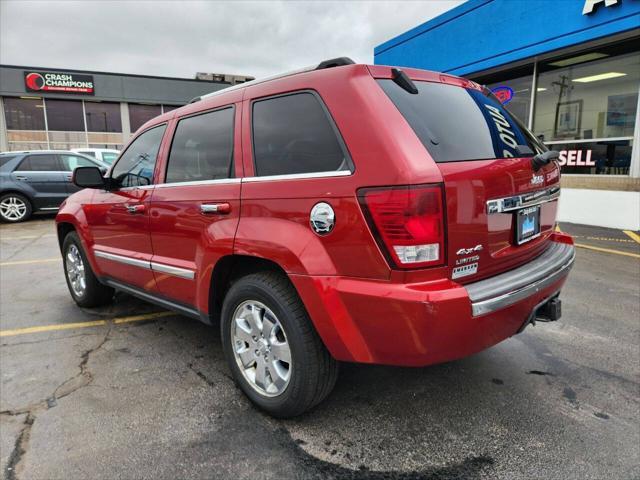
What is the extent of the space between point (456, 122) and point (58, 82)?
90.5 feet

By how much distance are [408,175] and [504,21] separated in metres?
11.2

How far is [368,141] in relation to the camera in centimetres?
205

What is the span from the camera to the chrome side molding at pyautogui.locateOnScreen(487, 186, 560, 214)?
2221mm

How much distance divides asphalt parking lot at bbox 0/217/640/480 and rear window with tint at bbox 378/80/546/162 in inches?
57.9

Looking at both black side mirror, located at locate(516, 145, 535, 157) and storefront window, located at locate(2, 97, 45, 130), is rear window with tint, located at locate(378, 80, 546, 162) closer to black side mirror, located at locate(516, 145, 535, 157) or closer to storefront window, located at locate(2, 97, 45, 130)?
black side mirror, located at locate(516, 145, 535, 157)

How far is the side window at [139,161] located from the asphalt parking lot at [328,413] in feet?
4.37

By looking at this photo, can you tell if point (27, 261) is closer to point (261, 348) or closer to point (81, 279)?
point (81, 279)

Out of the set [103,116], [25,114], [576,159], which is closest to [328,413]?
[576,159]

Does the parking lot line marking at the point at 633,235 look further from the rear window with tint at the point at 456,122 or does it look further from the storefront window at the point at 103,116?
the storefront window at the point at 103,116

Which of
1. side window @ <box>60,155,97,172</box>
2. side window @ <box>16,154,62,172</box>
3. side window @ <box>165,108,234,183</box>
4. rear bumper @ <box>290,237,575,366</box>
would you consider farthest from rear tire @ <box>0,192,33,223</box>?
rear bumper @ <box>290,237,575,366</box>

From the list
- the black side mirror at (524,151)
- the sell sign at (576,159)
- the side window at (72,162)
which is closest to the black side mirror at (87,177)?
the black side mirror at (524,151)

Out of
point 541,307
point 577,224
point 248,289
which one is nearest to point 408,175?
point 248,289

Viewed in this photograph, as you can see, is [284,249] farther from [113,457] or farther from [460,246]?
[113,457]

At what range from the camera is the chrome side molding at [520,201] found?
2221mm
